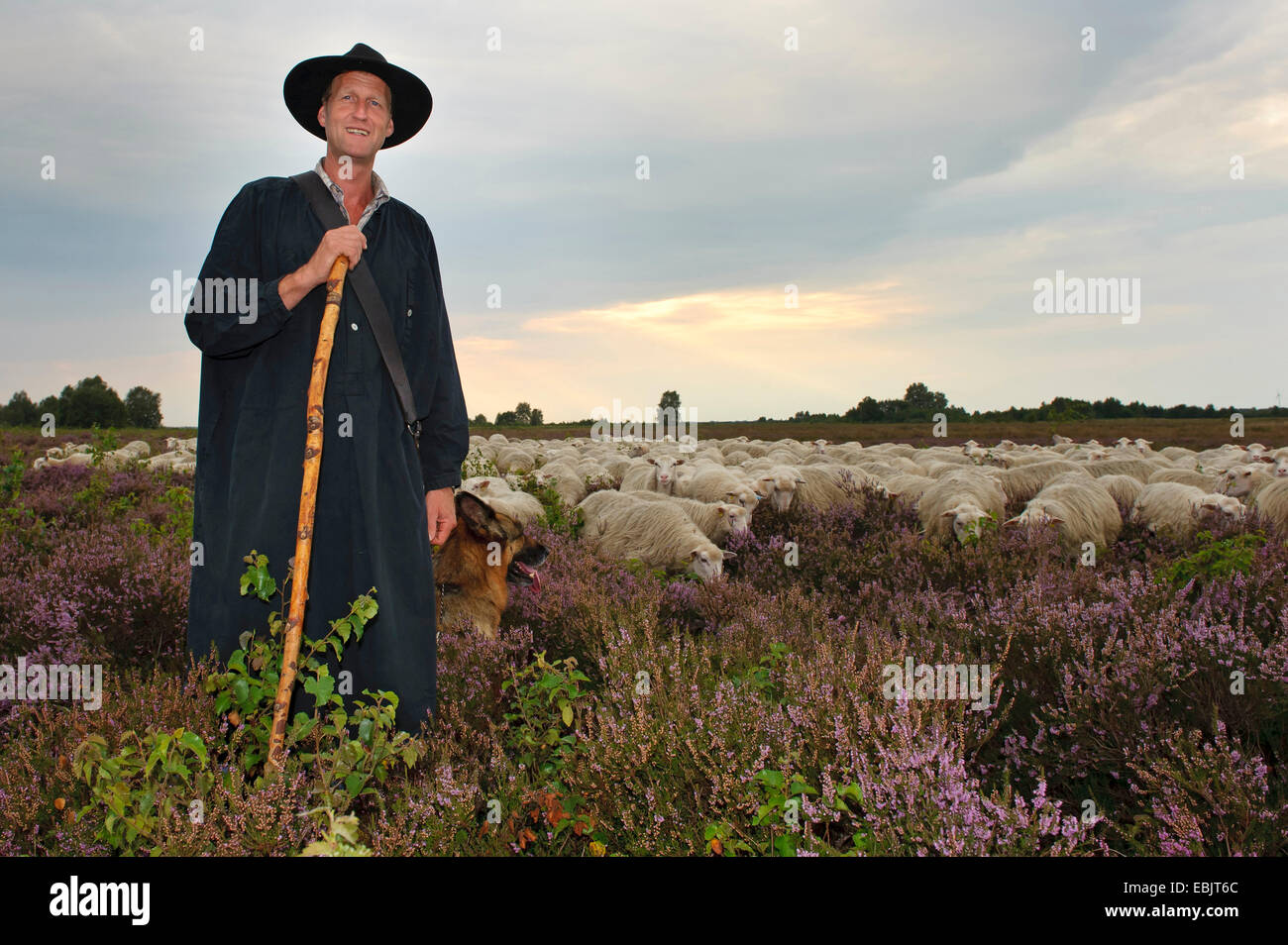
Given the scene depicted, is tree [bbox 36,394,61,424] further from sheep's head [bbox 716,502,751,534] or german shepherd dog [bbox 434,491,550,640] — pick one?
german shepherd dog [bbox 434,491,550,640]

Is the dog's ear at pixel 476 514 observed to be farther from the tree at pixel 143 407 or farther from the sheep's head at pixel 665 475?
the tree at pixel 143 407

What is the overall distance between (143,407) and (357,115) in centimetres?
7792

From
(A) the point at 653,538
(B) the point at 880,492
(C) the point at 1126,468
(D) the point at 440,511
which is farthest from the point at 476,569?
(C) the point at 1126,468

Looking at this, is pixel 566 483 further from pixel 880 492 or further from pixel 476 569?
pixel 476 569

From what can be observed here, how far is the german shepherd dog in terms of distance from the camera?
4238 millimetres

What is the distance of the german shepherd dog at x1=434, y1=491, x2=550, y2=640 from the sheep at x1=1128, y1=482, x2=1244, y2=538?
7.85m

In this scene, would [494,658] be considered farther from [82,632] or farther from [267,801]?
[82,632]

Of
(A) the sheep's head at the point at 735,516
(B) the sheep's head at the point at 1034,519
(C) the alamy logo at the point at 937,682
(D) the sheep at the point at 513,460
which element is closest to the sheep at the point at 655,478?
(A) the sheep's head at the point at 735,516

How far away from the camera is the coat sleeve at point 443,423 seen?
333 centimetres

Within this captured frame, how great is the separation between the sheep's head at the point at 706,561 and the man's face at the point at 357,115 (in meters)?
5.92

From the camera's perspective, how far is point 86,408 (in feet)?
212

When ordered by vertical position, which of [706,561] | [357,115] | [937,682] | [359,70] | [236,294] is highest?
[359,70]
